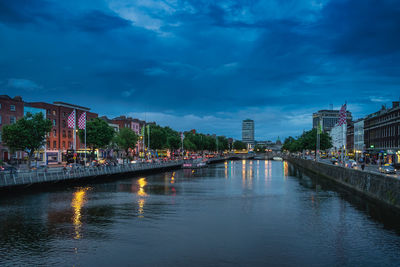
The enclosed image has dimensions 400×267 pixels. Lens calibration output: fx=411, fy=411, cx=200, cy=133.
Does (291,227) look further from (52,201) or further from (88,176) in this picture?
(88,176)

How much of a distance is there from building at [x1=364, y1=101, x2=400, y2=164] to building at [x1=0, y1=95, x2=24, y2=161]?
88.5m

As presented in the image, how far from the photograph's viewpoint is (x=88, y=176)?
234 feet

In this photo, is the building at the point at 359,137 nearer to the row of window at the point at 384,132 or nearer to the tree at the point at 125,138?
the row of window at the point at 384,132

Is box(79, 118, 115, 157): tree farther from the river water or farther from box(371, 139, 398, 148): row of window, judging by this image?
box(371, 139, 398, 148): row of window

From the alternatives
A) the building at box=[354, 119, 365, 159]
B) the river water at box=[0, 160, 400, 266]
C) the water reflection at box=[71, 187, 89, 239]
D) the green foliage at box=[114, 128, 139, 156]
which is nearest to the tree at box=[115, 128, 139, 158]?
the green foliage at box=[114, 128, 139, 156]

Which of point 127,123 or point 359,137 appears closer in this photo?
point 359,137

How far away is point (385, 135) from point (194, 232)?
96481mm

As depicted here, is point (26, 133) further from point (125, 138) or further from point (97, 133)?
point (125, 138)

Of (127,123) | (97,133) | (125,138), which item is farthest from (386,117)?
(127,123)

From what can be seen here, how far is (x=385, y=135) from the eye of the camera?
4451 inches

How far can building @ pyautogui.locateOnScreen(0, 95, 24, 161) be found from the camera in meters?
91.2

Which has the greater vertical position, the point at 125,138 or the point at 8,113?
the point at 8,113

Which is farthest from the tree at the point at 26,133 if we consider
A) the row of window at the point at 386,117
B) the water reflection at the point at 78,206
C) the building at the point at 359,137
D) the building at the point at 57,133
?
the building at the point at 359,137

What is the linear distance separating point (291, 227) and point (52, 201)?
93.0 feet
